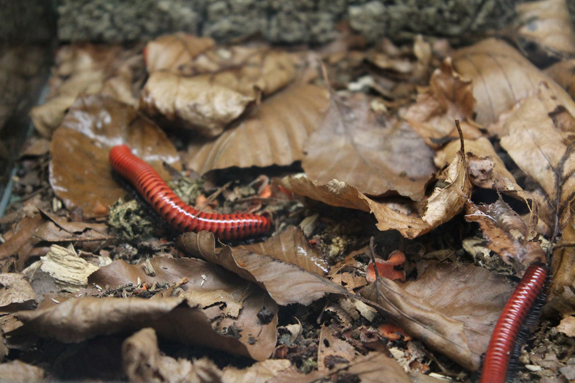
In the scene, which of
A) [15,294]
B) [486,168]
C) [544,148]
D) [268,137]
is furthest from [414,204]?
[15,294]

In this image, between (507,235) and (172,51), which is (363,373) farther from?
(172,51)

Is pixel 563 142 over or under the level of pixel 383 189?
over

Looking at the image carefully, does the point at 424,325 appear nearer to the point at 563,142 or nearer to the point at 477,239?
the point at 477,239

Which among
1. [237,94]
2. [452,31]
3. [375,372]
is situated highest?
[452,31]

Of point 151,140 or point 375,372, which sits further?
point 151,140

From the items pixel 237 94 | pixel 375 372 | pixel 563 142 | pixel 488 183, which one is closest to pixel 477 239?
pixel 488 183

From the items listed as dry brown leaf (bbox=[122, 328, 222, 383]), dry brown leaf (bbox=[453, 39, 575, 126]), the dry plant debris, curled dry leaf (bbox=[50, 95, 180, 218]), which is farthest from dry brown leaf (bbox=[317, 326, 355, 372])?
dry brown leaf (bbox=[453, 39, 575, 126])

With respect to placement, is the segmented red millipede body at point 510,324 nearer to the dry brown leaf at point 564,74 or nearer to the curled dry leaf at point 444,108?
the curled dry leaf at point 444,108
